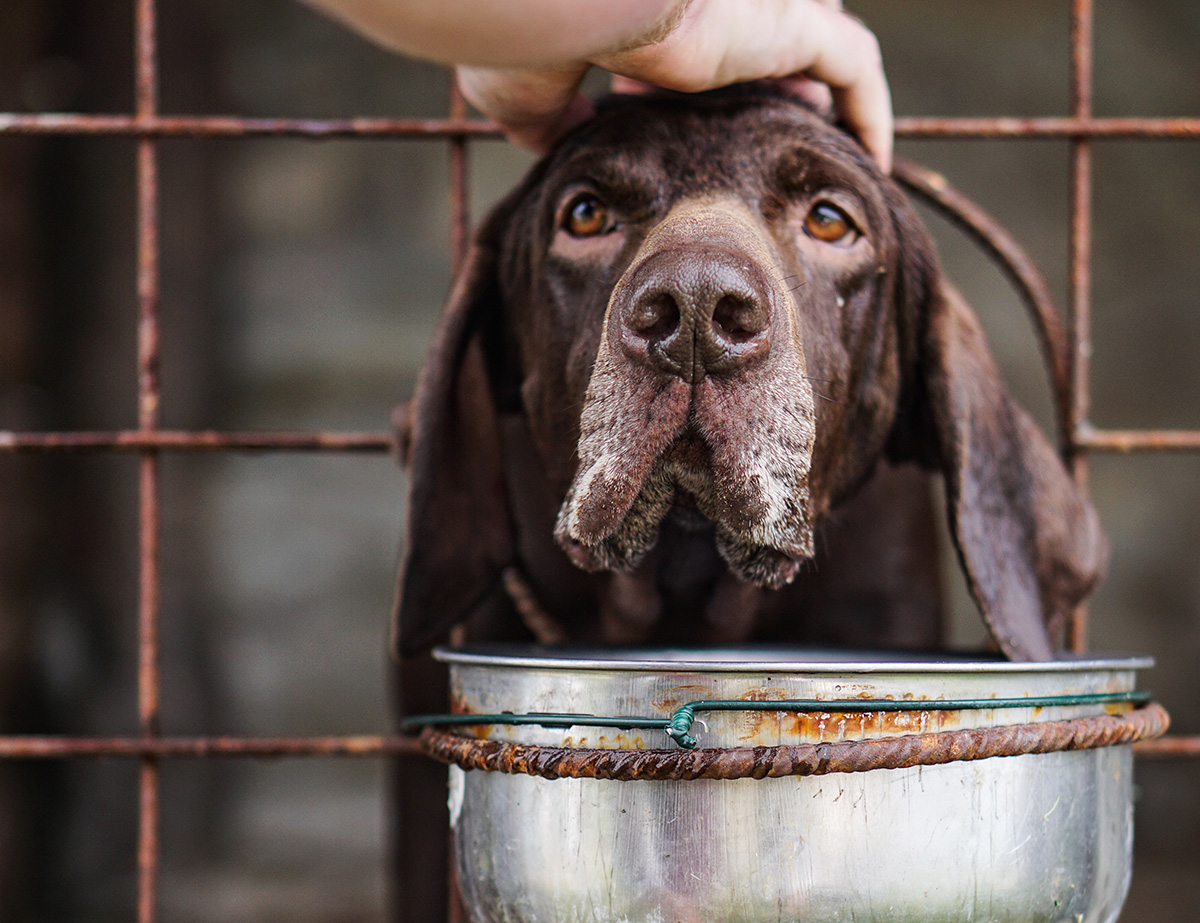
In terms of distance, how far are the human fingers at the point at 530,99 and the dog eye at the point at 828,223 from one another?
1.38ft

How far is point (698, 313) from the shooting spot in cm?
142

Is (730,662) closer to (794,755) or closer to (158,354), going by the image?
(794,755)

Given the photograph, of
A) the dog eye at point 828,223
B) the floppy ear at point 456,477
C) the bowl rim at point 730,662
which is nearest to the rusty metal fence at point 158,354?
the floppy ear at point 456,477

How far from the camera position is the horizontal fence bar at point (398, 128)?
2260mm

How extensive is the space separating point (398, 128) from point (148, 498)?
867 millimetres

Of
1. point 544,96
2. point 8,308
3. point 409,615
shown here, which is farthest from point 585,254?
point 8,308

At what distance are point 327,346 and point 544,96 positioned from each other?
3847 millimetres

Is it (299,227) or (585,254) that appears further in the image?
(299,227)

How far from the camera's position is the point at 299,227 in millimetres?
5391

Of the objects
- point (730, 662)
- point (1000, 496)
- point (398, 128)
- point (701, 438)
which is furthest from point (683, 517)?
point (398, 128)

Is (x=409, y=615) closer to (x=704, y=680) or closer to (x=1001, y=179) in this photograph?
(x=704, y=680)

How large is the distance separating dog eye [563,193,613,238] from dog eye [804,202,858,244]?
318 millimetres

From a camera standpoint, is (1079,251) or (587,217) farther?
(1079,251)

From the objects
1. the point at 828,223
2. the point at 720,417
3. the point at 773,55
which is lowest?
the point at 720,417
